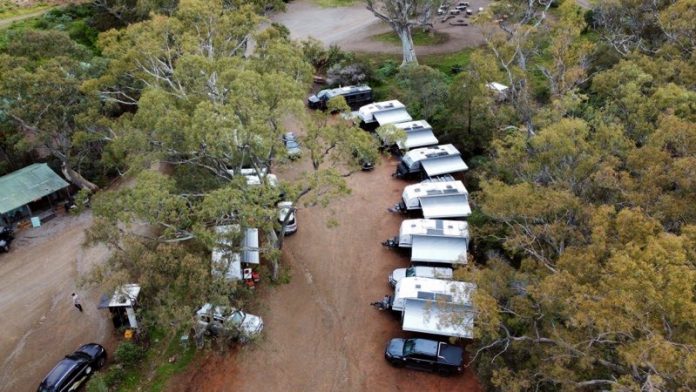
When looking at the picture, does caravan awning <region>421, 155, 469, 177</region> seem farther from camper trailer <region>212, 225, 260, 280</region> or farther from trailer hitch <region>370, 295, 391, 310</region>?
camper trailer <region>212, 225, 260, 280</region>

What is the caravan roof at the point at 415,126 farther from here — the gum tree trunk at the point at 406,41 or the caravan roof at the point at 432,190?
the gum tree trunk at the point at 406,41

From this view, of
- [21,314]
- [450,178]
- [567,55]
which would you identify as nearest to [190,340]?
[21,314]

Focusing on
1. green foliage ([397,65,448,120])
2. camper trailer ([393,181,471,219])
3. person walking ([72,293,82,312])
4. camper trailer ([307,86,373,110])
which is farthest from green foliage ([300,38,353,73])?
person walking ([72,293,82,312])

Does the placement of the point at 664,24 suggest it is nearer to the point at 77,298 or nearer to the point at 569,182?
the point at 569,182

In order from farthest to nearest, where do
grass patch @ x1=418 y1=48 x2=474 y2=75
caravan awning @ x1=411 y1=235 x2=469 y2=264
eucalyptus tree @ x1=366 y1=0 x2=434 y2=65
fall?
grass patch @ x1=418 y1=48 x2=474 y2=75 < eucalyptus tree @ x1=366 y1=0 x2=434 y2=65 < caravan awning @ x1=411 y1=235 x2=469 y2=264

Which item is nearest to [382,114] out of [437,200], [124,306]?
[437,200]

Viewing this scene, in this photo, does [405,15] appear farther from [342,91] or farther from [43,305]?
[43,305]
